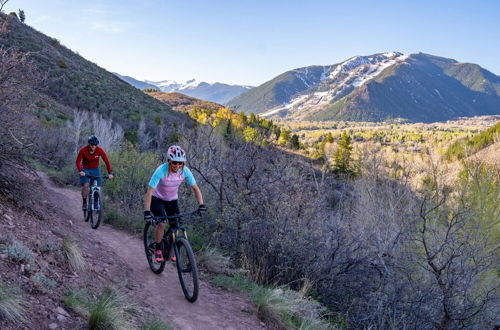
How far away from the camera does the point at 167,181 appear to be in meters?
5.20

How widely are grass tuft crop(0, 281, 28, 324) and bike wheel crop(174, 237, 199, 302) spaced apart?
1980 millimetres

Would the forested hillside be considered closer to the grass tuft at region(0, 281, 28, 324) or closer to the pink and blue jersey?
the grass tuft at region(0, 281, 28, 324)

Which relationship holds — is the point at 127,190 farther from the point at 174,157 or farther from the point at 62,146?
the point at 62,146

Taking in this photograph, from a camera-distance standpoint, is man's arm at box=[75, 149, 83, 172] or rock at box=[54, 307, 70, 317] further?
man's arm at box=[75, 149, 83, 172]

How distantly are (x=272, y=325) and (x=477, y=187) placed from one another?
427 inches

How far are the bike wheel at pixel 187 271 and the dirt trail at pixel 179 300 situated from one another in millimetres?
147

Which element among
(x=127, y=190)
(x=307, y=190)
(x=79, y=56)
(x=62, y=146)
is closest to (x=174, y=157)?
(x=307, y=190)

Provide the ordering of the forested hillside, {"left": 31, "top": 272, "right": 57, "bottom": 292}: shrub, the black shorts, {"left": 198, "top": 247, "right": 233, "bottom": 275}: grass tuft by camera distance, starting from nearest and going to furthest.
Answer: {"left": 31, "top": 272, "right": 57, "bottom": 292}: shrub < the black shorts < the forested hillside < {"left": 198, "top": 247, "right": 233, "bottom": 275}: grass tuft

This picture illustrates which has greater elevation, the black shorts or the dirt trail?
the black shorts

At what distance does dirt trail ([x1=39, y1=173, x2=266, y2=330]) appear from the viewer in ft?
15.3

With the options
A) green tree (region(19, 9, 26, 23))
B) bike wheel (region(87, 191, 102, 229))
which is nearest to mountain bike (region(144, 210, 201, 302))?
bike wheel (region(87, 191, 102, 229))

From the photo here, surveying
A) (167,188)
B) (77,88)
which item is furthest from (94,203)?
(77,88)

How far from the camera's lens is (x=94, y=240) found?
695 centimetres

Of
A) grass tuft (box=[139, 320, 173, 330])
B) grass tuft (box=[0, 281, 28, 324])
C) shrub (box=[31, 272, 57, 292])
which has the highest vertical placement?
grass tuft (box=[0, 281, 28, 324])
